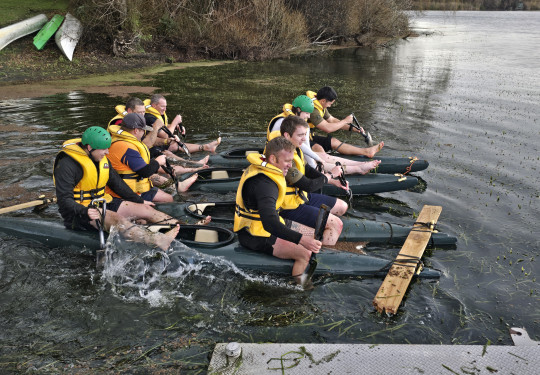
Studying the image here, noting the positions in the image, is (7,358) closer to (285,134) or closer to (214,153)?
(285,134)

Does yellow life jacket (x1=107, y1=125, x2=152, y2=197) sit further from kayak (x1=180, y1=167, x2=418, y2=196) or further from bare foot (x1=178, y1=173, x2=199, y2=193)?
kayak (x1=180, y1=167, x2=418, y2=196)

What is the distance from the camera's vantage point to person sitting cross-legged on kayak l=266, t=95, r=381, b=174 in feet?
23.6

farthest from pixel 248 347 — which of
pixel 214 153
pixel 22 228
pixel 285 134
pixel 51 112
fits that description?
pixel 51 112

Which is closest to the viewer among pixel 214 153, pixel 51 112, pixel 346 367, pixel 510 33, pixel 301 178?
pixel 346 367

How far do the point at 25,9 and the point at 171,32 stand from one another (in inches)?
257

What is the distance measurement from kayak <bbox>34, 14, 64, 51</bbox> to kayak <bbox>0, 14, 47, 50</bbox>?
38cm

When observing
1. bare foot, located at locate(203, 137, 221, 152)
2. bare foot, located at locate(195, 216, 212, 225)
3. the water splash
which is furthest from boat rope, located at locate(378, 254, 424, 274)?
bare foot, located at locate(203, 137, 221, 152)

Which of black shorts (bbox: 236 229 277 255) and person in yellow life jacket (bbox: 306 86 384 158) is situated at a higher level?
person in yellow life jacket (bbox: 306 86 384 158)

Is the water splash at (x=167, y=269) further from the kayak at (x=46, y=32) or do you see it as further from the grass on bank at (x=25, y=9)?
the grass on bank at (x=25, y=9)

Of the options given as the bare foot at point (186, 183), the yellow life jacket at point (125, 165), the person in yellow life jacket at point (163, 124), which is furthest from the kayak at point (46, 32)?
the yellow life jacket at point (125, 165)

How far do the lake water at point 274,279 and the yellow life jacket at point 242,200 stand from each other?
0.52 meters

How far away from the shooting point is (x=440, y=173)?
8797 millimetres

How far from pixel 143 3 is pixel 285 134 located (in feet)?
57.1

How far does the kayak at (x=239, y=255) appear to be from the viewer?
5.24 metres
